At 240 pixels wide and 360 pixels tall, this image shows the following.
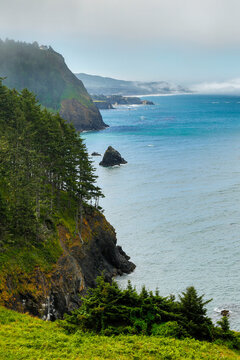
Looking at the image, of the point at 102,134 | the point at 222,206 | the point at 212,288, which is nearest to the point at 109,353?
the point at 212,288

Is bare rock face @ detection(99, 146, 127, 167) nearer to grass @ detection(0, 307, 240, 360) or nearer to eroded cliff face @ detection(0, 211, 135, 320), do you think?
eroded cliff face @ detection(0, 211, 135, 320)

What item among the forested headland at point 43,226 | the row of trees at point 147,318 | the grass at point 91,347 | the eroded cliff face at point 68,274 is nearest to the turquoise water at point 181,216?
the eroded cliff face at point 68,274

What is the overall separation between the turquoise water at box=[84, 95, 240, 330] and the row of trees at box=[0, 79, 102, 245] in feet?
50.6

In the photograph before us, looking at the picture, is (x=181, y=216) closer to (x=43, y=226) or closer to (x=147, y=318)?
(x=43, y=226)

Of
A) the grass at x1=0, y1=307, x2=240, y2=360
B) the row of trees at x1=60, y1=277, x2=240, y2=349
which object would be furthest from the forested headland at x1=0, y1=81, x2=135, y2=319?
the row of trees at x1=60, y1=277, x2=240, y2=349

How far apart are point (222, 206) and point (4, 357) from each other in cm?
6236

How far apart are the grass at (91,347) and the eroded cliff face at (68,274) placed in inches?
286

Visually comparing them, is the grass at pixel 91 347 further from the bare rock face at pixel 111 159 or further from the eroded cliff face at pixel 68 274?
the bare rock face at pixel 111 159

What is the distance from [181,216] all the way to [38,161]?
3434 cm

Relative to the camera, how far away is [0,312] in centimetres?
2536

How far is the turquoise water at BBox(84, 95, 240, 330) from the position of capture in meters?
47.4

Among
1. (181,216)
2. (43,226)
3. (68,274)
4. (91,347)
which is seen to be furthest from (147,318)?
(181,216)

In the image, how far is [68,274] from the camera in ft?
126

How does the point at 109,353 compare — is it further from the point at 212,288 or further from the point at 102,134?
the point at 102,134
